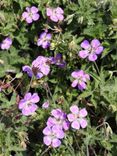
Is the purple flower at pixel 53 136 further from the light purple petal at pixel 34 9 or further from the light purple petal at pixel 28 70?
the light purple petal at pixel 34 9

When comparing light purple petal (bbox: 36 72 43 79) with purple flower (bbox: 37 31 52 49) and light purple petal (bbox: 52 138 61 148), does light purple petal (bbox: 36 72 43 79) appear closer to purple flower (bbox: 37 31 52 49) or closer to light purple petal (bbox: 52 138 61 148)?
purple flower (bbox: 37 31 52 49)

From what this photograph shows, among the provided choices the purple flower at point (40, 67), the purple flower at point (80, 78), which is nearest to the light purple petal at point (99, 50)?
the purple flower at point (80, 78)

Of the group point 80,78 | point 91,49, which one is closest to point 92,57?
point 91,49

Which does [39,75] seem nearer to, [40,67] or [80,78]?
[40,67]

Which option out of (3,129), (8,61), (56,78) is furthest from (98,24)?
(3,129)

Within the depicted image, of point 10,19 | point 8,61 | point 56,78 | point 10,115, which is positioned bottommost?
point 10,115

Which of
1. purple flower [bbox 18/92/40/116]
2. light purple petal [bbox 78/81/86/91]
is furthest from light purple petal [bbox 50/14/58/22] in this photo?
purple flower [bbox 18/92/40/116]

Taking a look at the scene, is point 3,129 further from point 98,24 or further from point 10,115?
point 98,24
